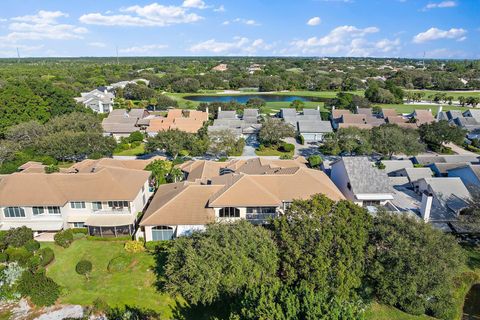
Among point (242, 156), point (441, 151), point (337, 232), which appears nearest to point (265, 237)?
point (337, 232)

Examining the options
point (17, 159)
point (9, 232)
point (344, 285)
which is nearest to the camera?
point (344, 285)

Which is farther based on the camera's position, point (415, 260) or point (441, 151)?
point (441, 151)

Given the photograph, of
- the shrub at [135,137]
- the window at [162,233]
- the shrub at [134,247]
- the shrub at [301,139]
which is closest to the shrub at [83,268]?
the shrub at [134,247]

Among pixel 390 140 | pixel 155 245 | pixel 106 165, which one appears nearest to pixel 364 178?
pixel 390 140

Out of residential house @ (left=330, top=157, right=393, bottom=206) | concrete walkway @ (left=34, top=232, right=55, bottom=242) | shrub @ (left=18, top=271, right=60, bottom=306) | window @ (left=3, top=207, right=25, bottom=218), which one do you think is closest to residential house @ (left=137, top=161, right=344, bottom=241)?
residential house @ (left=330, top=157, right=393, bottom=206)

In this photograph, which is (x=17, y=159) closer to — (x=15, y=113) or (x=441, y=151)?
(x=15, y=113)

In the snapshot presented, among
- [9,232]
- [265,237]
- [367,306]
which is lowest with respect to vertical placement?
[367,306]

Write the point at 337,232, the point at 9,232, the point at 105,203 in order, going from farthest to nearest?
1. the point at 105,203
2. the point at 9,232
3. the point at 337,232

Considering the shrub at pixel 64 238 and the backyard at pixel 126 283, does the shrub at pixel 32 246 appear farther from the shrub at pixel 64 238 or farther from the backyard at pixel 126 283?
the shrub at pixel 64 238
